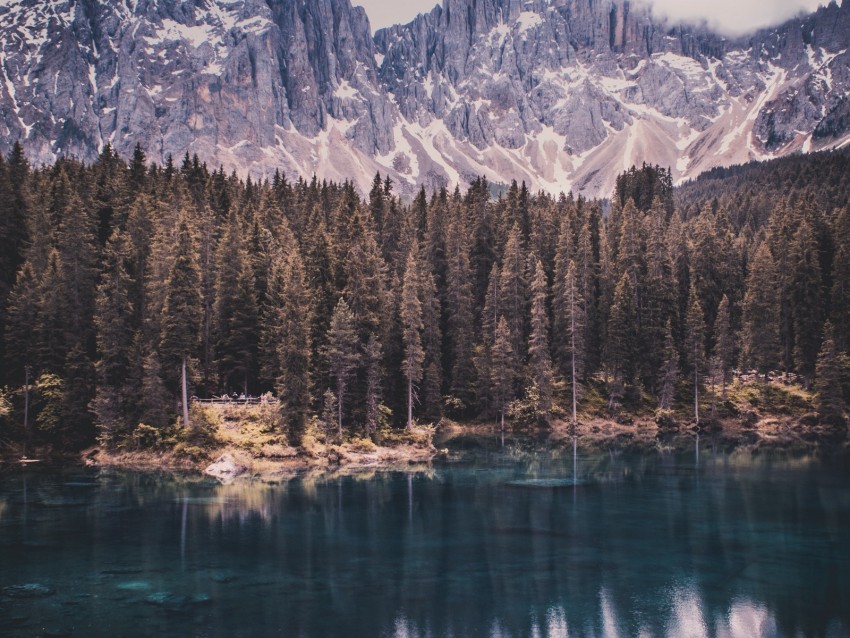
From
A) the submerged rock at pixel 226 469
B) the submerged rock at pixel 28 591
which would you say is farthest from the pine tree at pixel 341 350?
the submerged rock at pixel 28 591

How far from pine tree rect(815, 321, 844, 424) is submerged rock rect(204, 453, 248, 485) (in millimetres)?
56944

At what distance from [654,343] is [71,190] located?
65.7m

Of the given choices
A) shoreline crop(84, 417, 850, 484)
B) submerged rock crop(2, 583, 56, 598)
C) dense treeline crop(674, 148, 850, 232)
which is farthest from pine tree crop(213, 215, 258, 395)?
dense treeline crop(674, 148, 850, 232)

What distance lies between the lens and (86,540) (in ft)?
128

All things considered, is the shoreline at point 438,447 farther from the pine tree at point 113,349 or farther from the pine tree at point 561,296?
the pine tree at point 561,296

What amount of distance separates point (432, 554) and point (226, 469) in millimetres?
26195

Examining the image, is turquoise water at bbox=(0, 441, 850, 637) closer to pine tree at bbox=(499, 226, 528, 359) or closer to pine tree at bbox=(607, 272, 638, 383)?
pine tree at bbox=(607, 272, 638, 383)

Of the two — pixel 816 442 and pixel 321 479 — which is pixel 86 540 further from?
pixel 816 442

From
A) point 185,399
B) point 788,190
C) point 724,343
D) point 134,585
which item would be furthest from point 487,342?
point 788,190

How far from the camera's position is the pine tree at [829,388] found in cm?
7719

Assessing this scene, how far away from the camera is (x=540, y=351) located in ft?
264

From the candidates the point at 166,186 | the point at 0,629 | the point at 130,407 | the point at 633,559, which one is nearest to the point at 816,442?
the point at 633,559

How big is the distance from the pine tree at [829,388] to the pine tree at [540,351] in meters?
26.8

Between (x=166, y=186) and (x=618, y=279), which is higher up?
(x=166, y=186)
